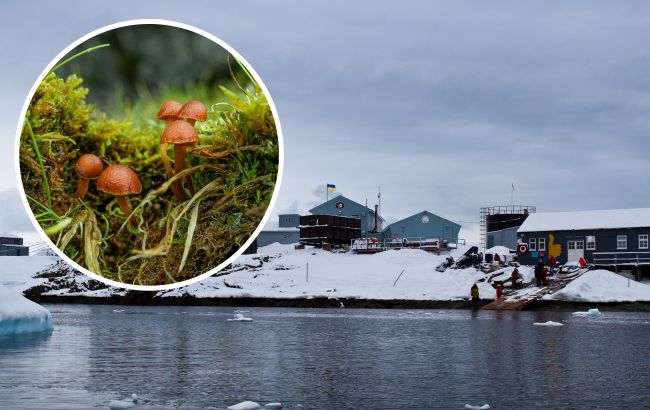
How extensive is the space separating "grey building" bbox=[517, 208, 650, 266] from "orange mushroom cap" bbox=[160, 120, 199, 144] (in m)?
57.5

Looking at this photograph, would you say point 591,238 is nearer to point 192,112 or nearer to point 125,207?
point 192,112

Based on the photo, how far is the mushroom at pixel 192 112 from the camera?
8.70 meters

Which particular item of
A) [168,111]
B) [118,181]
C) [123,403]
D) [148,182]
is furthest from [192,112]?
[123,403]

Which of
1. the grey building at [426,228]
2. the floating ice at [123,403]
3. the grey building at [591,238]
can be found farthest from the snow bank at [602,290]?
the floating ice at [123,403]

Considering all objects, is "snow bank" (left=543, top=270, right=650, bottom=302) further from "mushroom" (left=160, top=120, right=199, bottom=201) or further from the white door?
"mushroom" (left=160, top=120, right=199, bottom=201)

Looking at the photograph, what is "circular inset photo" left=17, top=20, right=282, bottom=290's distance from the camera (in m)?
8.73

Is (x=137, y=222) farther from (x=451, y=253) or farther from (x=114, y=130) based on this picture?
(x=451, y=253)

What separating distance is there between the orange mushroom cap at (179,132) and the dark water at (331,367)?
5.26 m

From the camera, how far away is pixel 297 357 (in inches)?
816

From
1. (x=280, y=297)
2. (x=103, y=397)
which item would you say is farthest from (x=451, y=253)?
(x=103, y=397)

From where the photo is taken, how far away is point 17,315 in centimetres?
2448

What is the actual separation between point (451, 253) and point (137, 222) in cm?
6468

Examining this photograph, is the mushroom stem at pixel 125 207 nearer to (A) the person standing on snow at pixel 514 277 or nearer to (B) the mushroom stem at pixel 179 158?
(B) the mushroom stem at pixel 179 158

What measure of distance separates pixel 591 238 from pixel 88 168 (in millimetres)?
61018
